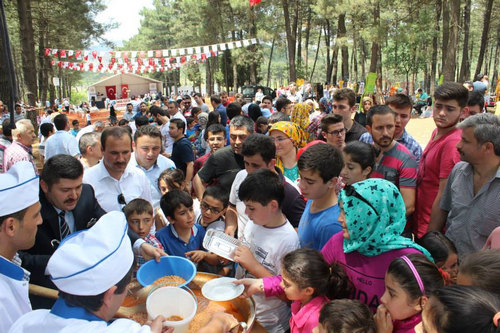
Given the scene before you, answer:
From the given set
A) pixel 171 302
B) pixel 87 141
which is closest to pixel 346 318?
pixel 171 302

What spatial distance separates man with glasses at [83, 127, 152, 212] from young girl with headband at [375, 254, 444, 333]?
7.88 ft

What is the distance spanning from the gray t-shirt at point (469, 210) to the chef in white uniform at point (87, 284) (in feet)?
6.93

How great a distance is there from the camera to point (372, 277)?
5.98ft

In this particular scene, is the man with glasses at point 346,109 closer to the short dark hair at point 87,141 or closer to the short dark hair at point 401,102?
the short dark hair at point 401,102

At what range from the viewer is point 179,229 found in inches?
114

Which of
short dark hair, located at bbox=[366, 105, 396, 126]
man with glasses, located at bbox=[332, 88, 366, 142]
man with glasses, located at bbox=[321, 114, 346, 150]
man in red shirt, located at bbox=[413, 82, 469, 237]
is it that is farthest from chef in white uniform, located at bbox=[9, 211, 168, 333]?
man with glasses, located at bbox=[332, 88, 366, 142]

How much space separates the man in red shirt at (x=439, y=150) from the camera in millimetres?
2888

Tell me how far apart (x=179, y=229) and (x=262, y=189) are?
102cm

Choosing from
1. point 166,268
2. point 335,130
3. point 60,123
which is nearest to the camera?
point 166,268

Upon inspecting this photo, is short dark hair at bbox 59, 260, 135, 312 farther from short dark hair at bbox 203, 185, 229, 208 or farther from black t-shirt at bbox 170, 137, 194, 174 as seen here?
black t-shirt at bbox 170, 137, 194, 174

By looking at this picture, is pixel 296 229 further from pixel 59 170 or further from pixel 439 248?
pixel 59 170

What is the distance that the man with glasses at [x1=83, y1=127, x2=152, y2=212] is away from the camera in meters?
3.10

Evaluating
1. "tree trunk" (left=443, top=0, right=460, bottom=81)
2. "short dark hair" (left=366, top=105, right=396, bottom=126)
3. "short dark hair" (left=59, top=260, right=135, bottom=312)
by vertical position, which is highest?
"tree trunk" (left=443, top=0, right=460, bottom=81)

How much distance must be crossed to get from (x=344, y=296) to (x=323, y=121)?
7.80 ft
